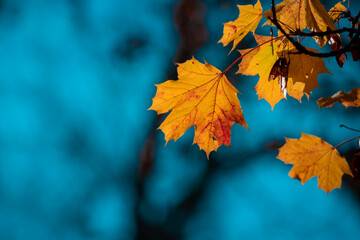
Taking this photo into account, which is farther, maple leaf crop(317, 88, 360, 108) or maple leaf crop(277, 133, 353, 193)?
maple leaf crop(277, 133, 353, 193)

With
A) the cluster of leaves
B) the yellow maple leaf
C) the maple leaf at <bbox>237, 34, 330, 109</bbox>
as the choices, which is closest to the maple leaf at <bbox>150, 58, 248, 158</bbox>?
the cluster of leaves

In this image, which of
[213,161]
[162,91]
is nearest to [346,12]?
[162,91]

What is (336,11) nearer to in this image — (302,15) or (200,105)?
(302,15)

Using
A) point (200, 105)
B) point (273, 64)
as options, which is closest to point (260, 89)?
point (273, 64)

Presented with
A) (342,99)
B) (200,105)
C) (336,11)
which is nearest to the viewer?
(342,99)

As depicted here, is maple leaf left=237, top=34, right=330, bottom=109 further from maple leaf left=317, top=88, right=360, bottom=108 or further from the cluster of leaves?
maple leaf left=317, top=88, right=360, bottom=108

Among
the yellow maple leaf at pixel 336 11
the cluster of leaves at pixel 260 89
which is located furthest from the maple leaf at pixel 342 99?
the yellow maple leaf at pixel 336 11
